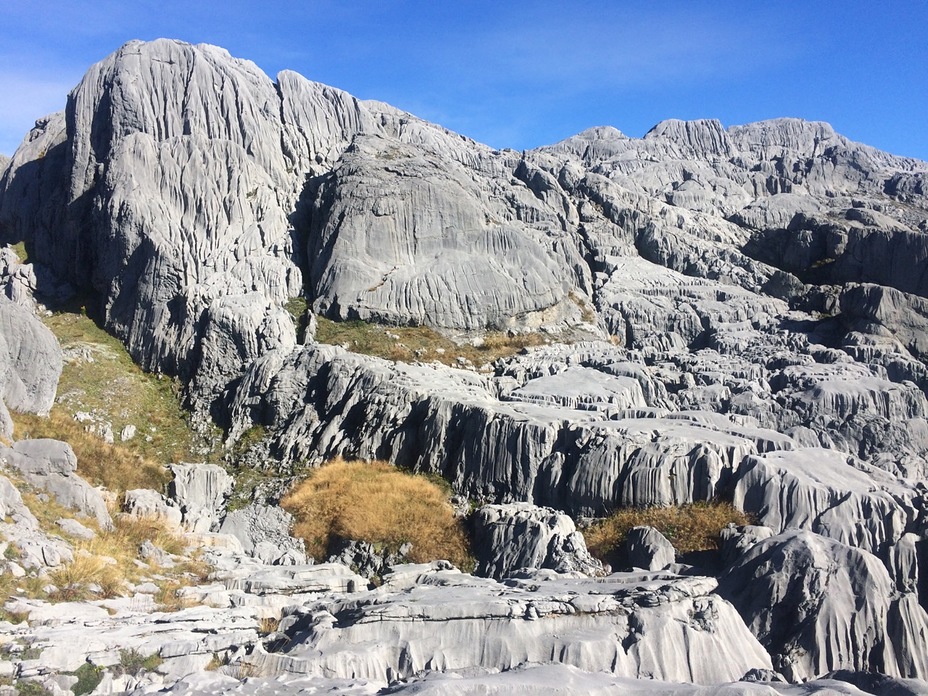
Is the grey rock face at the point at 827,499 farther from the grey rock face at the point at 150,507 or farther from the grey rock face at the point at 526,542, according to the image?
the grey rock face at the point at 150,507

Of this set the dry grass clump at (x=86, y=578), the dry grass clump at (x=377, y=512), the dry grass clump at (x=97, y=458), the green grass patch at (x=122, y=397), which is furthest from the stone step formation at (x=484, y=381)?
the dry grass clump at (x=97, y=458)

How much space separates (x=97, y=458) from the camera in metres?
27.5

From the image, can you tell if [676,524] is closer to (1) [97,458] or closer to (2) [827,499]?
(2) [827,499]

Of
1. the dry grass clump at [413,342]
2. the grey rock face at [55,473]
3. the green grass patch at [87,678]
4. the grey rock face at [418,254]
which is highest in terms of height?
the grey rock face at [418,254]

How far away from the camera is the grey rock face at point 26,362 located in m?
26.3

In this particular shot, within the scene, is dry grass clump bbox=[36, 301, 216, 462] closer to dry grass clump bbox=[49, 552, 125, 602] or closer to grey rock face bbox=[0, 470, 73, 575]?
grey rock face bbox=[0, 470, 73, 575]

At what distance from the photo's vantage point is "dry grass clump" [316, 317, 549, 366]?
39.5 metres

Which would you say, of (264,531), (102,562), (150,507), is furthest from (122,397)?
(102,562)

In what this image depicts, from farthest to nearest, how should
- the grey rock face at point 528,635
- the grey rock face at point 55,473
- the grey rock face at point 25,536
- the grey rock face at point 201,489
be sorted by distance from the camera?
the grey rock face at point 201,489 → the grey rock face at point 55,473 → the grey rock face at point 25,536 → the grey rock face at point 528,635

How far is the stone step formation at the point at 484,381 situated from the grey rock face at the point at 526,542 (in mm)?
100

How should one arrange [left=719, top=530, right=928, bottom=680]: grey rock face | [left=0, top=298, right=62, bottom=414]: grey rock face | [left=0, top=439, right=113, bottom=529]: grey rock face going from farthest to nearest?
[left=0, top=298, right=62, bottom=414]: grey rock face, [left=0, top=439, right=113, bottom=529]: grey rock face, [left=719, top=530, right=928, bottom=680]: grey rock face

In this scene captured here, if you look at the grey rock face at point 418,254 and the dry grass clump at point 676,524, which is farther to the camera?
the grey rock face at point 418,254

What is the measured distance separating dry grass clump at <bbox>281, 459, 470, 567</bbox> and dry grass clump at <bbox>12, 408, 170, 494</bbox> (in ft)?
17.7

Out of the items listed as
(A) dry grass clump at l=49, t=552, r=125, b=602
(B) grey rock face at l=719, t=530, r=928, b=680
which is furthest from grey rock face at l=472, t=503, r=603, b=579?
(A) dry grass clump at l=49, t=552, r=125, b=602
